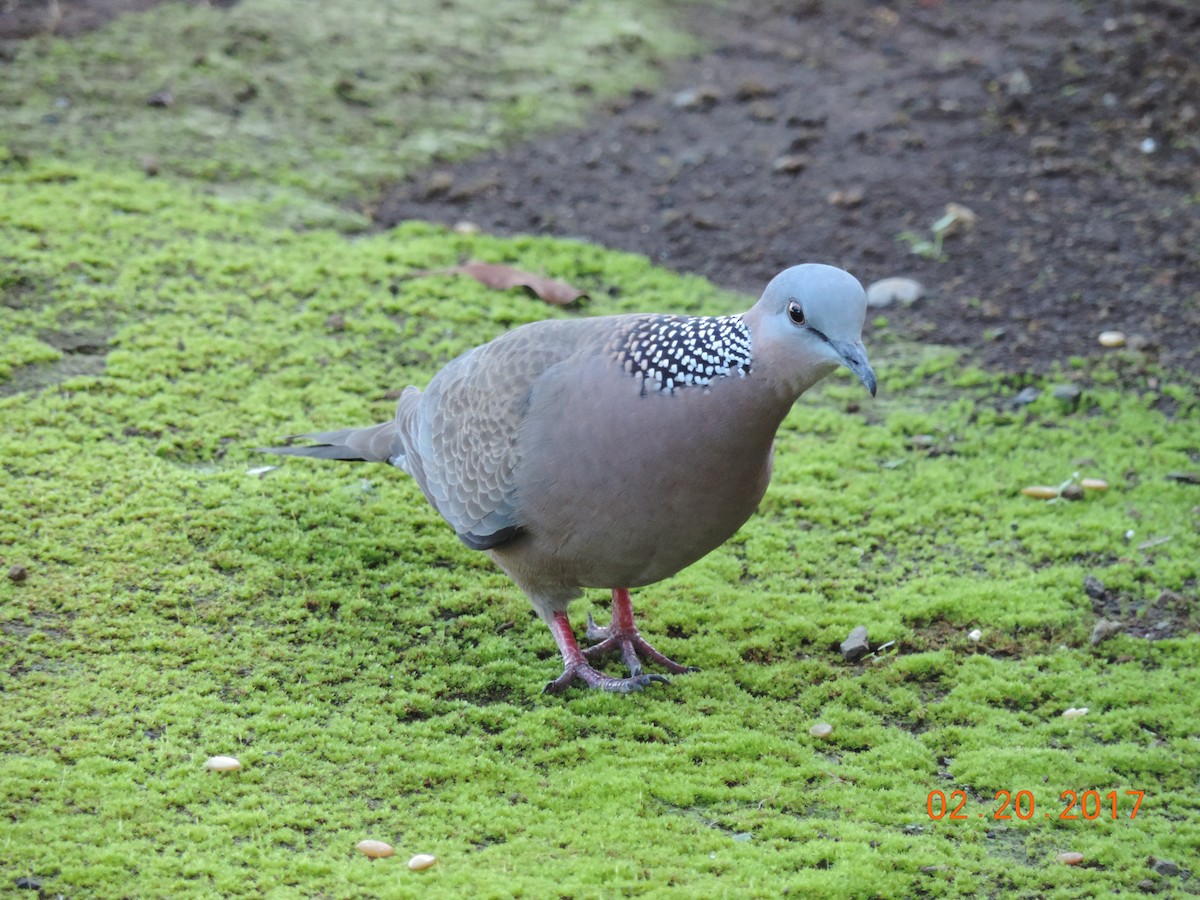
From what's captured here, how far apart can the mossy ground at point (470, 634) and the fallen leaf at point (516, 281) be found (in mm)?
87

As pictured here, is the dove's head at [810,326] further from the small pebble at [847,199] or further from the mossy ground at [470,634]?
the small pebble at [847,199]

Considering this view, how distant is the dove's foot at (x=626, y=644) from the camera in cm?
409

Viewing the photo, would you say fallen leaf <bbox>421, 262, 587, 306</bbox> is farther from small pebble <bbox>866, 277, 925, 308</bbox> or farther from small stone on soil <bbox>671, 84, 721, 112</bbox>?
small stone on soil <bbox>671, 84, 721, 112</bbox>

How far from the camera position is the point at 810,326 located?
3268 millimetres

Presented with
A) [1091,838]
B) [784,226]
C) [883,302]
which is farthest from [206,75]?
[1091,838]

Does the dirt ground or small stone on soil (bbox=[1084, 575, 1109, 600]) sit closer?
small stone on soil (bbox=[1084, 575, 1109, 600])

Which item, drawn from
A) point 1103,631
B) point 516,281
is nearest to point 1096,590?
point 1103,631

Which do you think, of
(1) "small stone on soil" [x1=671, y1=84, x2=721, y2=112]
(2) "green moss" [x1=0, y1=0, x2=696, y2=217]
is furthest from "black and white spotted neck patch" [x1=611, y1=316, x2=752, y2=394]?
(1) "small stone on soil" [x1=671, y1=84, x2=721, y2=112]

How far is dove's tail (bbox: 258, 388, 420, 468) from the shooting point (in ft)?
14.8

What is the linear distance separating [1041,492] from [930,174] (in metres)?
2.97

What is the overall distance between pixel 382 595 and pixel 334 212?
3110 millimetres

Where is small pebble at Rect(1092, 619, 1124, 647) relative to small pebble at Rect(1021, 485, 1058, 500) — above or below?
below

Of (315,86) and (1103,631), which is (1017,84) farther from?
(1103,631)

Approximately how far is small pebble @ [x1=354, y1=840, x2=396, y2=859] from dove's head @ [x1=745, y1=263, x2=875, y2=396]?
160 cm
